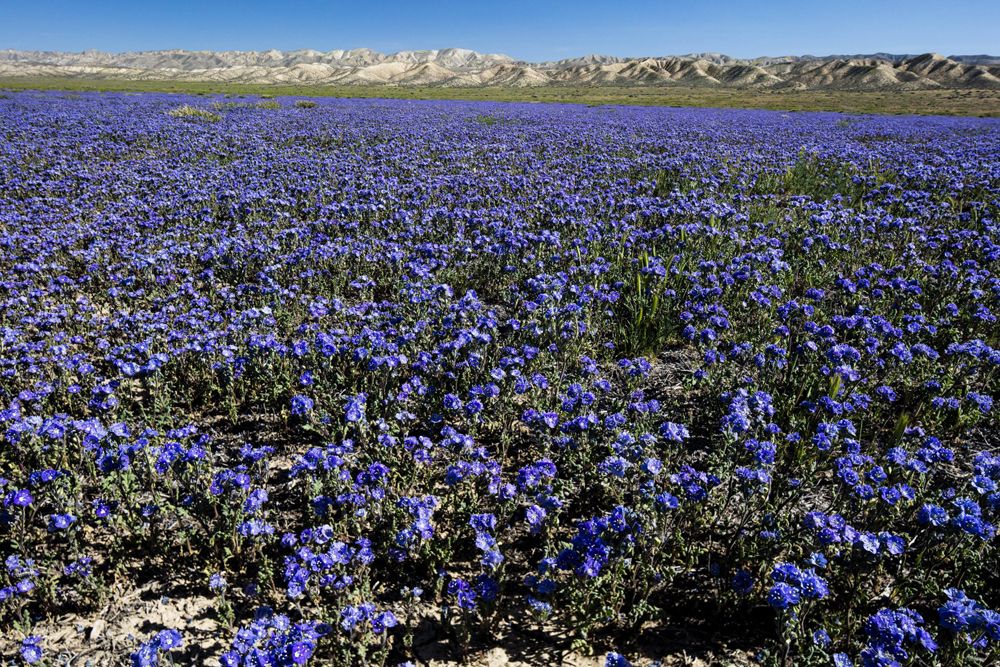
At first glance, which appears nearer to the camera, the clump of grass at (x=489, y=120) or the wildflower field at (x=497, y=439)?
the wildflower field at (x=497, y=439)

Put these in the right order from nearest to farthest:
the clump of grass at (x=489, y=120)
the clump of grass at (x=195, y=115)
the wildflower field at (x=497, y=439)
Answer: the wildflower field at (x=497, y=439), the clump of grass at (x=195, y=115), the clump of grass at (x=489, y=120)

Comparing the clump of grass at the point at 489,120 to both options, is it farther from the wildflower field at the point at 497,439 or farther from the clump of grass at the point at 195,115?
the wildflower field at the point at 497,439

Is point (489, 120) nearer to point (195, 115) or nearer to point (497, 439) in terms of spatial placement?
point (195, 115)

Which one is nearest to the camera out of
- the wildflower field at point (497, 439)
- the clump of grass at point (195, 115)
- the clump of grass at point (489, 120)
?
the wildflower field at point (497, 439)

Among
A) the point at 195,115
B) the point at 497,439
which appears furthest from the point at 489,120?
the point at 497,439

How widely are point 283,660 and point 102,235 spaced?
37.9 feet

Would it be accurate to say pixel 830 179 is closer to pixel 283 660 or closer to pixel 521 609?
pixel 521 609

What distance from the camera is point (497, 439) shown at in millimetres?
5789

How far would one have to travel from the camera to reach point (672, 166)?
17.3 meters

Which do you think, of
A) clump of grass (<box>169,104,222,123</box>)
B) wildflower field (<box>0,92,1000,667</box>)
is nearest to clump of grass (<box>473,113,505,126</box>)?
clump of grass (<box>169,104,222,123</box>)

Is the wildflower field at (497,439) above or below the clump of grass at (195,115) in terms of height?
below

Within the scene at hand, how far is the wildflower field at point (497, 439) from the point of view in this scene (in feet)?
12.1

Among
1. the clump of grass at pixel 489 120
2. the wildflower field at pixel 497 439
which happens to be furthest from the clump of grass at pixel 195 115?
the wildflower field at pixel 497 439

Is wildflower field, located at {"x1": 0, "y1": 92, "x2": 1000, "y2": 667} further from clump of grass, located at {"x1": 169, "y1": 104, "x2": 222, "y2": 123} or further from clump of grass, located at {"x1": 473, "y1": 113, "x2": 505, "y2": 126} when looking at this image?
clump of grass, located at {"x1": 473, "y1": 113, "x2": 505, "y2": 126}
